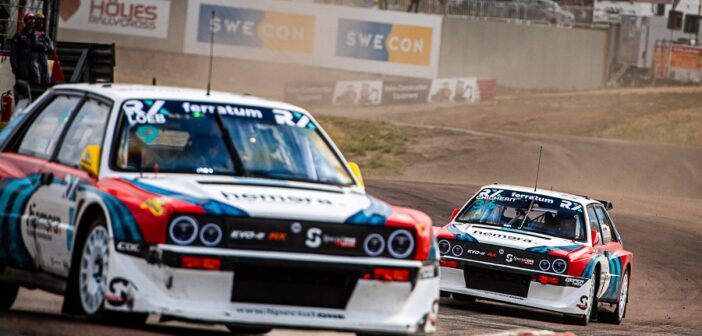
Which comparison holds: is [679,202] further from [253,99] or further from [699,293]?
[253,99]

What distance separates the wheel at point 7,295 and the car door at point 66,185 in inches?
31.0

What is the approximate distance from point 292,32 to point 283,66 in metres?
1.82

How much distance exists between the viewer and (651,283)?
770 inches

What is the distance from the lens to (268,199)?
23.3 ft

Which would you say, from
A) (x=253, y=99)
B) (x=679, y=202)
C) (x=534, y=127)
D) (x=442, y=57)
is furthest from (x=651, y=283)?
(x=442, y=57)

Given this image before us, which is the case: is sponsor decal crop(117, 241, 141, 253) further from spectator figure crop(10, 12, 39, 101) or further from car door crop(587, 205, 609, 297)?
spectator figure crop(10, 12, 39, 101)

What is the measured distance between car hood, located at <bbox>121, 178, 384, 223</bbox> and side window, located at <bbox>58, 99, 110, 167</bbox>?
68cm

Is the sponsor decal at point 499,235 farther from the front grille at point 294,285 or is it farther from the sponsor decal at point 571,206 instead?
the front grille at point 294,285

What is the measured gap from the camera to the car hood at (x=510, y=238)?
1394cm

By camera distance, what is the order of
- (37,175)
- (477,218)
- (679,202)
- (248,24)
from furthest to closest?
(248,24)
(679,202)
(477,218)
(37,175)

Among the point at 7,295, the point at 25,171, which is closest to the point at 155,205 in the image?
the point at 25,171

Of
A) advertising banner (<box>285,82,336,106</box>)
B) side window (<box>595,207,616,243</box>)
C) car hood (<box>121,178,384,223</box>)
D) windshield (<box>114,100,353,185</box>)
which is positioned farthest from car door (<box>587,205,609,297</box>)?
advertising banner (<box>285,82,336,106</box>)

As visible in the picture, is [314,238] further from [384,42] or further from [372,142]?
[384,42]

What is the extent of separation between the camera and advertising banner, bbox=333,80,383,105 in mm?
57125
